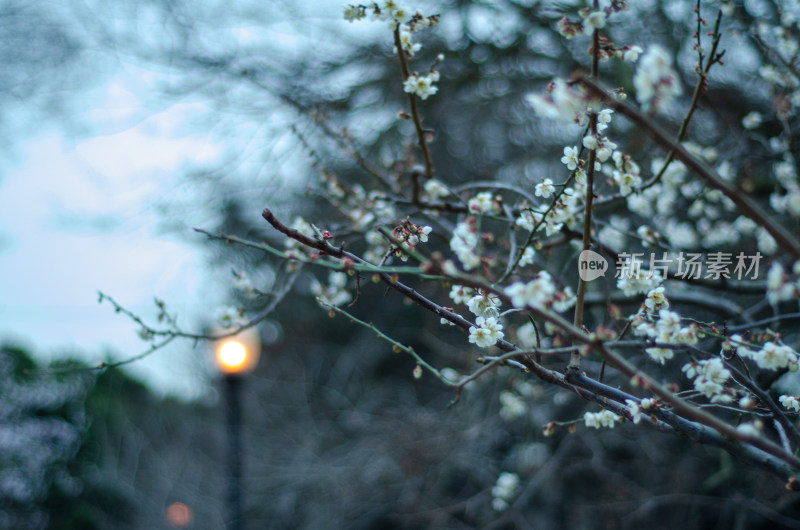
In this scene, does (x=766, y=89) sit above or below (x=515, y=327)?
above

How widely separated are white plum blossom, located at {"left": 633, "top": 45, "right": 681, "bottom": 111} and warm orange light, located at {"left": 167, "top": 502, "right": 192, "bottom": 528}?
6224mm

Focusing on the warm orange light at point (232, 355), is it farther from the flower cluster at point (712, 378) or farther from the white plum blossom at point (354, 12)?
the flower cluster at point (712, 378)

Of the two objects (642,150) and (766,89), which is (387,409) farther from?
(766,89)

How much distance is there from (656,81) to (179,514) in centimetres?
639

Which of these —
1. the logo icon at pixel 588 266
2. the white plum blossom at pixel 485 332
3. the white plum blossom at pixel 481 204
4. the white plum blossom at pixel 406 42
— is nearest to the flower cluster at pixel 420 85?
the white plum blossom at pixel 406 42

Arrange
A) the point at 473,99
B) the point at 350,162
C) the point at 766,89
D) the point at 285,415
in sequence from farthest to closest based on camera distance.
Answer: the point at 285,415, the point at 350,162, the point at 473,99, the point at 766,89

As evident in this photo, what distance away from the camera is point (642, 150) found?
161 inches

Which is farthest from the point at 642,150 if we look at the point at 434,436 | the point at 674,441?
the point at 434,436

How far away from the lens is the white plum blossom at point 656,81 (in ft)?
2.77

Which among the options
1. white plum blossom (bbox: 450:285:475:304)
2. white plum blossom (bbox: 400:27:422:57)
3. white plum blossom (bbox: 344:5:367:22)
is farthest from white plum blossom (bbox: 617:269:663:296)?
white plum blossom (bbox: 344:5:367:22)

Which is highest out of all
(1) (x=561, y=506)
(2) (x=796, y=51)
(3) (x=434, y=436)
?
(2) (x=796, y=51)

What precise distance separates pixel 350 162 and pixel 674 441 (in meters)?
3.97

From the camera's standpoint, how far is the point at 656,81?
860 millimetres

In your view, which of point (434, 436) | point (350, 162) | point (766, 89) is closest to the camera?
point (766, 89)
